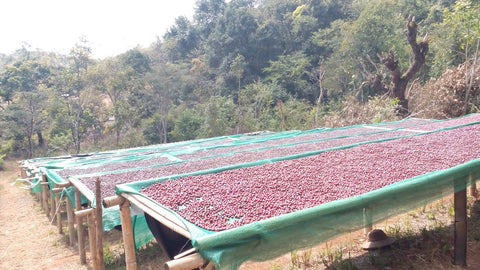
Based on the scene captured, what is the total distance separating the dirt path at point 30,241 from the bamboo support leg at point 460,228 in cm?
400

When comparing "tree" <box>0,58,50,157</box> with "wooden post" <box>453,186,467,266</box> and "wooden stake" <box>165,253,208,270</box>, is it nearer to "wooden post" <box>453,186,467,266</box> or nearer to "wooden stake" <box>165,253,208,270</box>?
"wooden stake" <box>165,253,208,270</box>

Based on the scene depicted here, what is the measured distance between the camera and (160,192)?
7.54 feet

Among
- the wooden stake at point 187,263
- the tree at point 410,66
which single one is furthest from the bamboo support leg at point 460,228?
the tree at point 410,66

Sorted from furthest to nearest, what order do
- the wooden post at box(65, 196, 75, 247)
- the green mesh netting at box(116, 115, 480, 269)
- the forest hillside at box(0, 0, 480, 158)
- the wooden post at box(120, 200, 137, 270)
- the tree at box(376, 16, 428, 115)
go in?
1. the forest hillside at box(0, 0, 480, 158)
2. the tree at box(376, 16, 428, 115)
3. the wooden post at box(65, 196, 75, 247)
4. the wooden post at box(120, 200, 137, 270)
5. the green mesh netting at box(116, 115, 480, 269)

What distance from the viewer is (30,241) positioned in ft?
16.5

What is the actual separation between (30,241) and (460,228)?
5.63 metres

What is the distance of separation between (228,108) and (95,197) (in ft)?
35.6

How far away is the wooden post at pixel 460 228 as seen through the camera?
288 centimetres

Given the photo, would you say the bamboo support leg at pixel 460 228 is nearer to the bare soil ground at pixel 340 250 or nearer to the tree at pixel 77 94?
the bare soil ground at pixel 340 250

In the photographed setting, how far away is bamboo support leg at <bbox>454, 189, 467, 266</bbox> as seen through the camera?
2885 millimetres

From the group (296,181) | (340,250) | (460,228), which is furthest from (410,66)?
(296,181)

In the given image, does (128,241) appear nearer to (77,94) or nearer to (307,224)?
(307,224)

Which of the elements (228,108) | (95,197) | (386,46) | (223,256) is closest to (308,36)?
(386,46)

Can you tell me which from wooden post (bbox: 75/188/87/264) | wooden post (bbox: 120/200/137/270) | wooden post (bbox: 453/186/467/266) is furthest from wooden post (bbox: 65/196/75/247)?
wooden post (bbox: 453/186/467/266)
